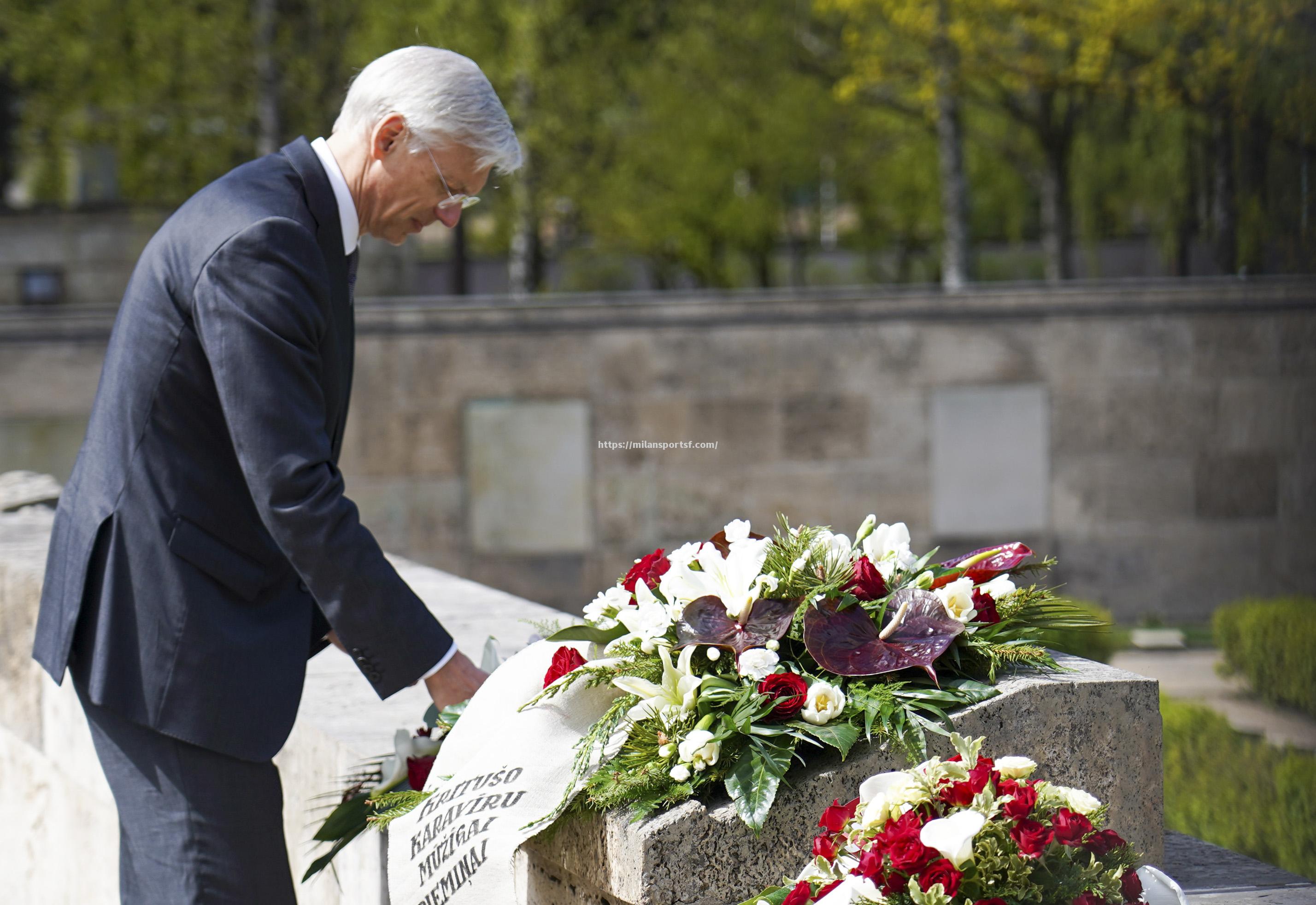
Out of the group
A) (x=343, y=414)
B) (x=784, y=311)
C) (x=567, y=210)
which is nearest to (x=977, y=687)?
(x=343, y=414)

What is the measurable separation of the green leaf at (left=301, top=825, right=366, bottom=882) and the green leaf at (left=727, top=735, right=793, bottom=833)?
816 mm

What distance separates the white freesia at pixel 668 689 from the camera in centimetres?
187

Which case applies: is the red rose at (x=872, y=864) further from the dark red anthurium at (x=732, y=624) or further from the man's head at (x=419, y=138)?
the man's head at (x=419, y=138)

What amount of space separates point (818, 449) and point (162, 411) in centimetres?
972

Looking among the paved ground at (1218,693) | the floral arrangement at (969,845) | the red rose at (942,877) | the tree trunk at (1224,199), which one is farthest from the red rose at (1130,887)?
the tree trunk at (1224,199)

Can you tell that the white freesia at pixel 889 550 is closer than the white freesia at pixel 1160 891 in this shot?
No

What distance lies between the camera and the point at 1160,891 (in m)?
1.75

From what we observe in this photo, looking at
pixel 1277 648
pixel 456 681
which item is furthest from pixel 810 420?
pixel 456 681

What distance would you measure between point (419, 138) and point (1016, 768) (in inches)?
49.4

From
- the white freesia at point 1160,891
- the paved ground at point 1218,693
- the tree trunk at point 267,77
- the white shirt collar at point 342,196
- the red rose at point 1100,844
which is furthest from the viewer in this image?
the tree trunk at point 267,77

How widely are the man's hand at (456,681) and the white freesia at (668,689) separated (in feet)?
1.24

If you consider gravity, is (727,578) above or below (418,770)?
above

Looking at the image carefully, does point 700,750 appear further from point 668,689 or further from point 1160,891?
point 1160,891

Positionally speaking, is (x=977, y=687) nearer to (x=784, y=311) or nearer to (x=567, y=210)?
(x=784, y=311)
